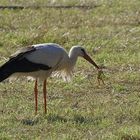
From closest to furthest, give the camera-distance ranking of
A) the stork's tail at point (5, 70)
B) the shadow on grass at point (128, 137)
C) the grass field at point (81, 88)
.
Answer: the shadow on grass at point (128, 137) → the grass field at point (81, 88) → the stork's tail at point (5, 70)

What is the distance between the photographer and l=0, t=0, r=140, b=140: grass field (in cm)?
761

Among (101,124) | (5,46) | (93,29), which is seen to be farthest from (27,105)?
(93,29)

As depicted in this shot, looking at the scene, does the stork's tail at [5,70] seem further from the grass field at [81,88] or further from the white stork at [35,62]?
the grass field at [81,88]

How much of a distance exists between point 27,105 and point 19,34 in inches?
219

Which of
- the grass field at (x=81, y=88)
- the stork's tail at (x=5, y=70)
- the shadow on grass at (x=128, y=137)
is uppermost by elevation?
the stork's tail at (x=5, y=70)

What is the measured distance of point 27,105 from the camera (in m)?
8.77

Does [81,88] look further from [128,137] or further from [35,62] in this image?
[128,137]

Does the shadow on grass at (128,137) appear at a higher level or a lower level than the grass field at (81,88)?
higher

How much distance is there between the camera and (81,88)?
32.0 feet

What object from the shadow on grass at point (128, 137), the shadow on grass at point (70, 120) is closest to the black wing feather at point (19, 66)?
the shadow on grass at point (70, 120)

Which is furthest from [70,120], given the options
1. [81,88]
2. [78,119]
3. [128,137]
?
[81,88]

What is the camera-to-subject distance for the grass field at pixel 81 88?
25.0 ft

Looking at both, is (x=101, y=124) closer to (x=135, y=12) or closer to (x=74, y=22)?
(x=74, y=22)

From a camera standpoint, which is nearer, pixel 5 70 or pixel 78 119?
pixel 78 119
